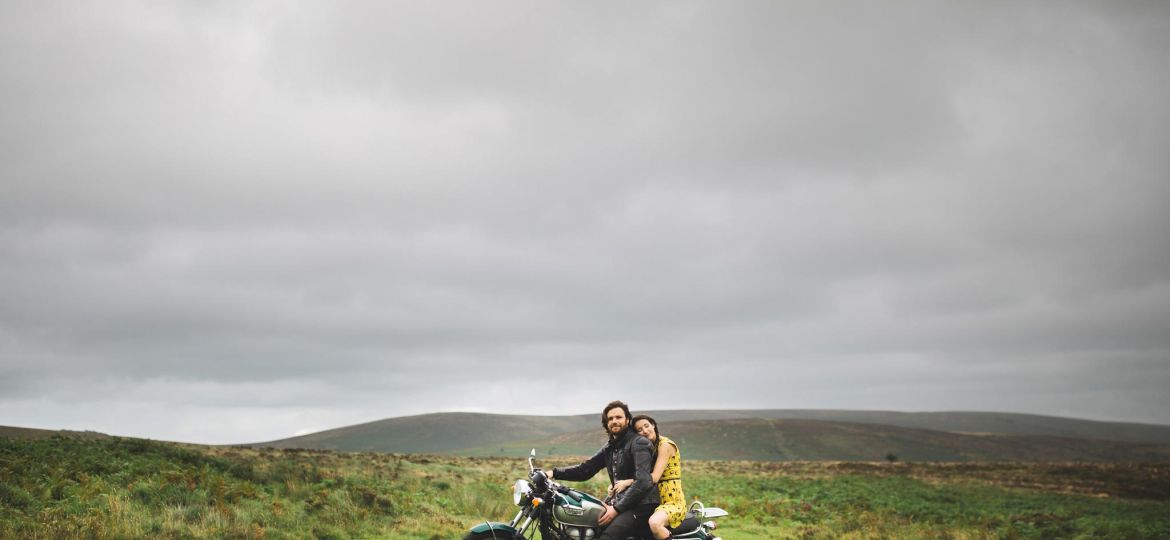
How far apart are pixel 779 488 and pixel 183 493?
30.9 metres

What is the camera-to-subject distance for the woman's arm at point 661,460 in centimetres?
773

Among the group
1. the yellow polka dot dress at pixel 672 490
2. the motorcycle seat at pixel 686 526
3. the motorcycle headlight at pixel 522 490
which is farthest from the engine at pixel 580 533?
the motorcycle seat at pixel 686 526

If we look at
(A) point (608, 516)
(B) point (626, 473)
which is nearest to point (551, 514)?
(A) point (608, 516)

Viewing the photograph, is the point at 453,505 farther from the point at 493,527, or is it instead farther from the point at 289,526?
the point at 493,527

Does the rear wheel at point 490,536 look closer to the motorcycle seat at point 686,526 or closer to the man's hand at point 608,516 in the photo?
the man's hand at point 608,516

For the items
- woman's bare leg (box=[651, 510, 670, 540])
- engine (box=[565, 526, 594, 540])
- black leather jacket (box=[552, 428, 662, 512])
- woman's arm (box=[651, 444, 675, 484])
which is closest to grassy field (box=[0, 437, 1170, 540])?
black leather jacket (box=[552, 428, 662, 512])

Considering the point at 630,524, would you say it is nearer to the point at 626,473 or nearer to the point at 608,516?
the point at 608,516

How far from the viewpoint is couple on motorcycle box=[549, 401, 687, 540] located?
25.0 ft

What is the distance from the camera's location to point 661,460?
25.7ft

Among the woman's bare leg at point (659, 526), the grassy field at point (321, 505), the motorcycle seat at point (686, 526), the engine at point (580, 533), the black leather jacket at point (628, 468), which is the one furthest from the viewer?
the grassy field at point (321, 505)

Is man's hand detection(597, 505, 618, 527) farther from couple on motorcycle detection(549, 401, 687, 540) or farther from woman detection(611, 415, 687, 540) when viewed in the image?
woman detection(611, 415, 687, 540)

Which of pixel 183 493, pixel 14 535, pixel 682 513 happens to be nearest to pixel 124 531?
pixel 14 535

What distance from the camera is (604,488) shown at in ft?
110

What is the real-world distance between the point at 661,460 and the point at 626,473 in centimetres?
51
